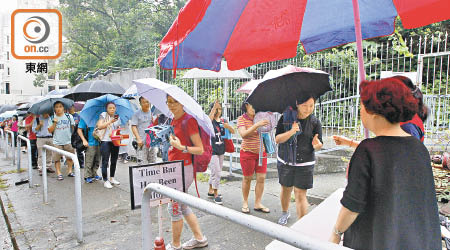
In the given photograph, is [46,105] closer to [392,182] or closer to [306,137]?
[306,137]

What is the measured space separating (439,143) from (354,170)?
4947 millimetres

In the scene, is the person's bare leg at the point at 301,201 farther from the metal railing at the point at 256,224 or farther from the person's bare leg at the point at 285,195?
the metal railing at the point at 256,224

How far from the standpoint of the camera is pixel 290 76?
3.38m

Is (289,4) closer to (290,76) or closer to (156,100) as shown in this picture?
(290,76)

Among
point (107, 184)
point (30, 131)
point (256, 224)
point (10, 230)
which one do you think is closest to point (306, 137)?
point (256, 224)

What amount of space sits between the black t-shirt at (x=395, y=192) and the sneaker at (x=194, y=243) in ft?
7.56

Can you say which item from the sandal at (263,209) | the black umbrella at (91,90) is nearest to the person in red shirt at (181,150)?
the sandal at (263,209)

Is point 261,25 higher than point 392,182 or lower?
higher

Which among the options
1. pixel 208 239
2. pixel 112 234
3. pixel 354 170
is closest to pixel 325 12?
pixel 354 170

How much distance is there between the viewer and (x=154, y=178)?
265 centimetres

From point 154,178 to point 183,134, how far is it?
73cm

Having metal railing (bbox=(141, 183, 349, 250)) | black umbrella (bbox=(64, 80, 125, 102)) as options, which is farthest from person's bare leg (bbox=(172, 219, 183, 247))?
black umbrella (bbox=(64, 80, 125, 102))

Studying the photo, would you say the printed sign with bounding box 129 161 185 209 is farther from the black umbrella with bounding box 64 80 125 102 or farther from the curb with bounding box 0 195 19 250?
the black umbrella with bounding box 64 80 125 102

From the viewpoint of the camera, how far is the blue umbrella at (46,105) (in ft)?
23.5
